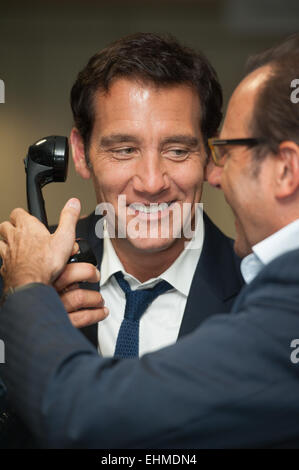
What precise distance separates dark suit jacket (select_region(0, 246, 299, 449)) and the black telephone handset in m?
0.58

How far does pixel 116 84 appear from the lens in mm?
1554

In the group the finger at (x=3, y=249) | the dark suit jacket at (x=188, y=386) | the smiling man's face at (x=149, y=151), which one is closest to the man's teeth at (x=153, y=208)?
the smiling man's face at (x=149, y=151)

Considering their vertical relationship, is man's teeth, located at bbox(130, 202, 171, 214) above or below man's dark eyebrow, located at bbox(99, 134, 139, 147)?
below

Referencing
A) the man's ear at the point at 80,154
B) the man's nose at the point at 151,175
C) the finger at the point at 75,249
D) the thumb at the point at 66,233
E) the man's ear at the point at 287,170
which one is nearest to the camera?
the man's ear at the point at 287,170

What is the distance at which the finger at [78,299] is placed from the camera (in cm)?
123

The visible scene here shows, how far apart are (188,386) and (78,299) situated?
50 cm

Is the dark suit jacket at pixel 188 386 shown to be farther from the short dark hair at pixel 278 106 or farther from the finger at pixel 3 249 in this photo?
the finger at pixel 3 249

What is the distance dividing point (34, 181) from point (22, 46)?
7.36 feet

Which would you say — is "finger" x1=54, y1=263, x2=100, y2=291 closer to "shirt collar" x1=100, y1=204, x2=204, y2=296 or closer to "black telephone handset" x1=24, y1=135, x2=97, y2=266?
Result: "black telephone handset" x1=24, y1=135, x2=97, y2=266

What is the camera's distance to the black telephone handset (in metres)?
1.36

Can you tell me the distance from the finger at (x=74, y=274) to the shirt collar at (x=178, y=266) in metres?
0.34

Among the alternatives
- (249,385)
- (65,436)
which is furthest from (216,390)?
(65,436)

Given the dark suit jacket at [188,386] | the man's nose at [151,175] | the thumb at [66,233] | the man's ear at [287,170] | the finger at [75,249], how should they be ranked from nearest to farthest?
the dark suit jacket at [188,386]
the man's ear at [287,170]
the thumb at [66,233]
the finger at [75,249]
the man's nose at [151,175]

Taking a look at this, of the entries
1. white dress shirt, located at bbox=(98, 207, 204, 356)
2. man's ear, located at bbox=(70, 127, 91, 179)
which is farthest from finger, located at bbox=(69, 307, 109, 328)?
man's ear, located at bbox=(70, 127, 91, 179)
